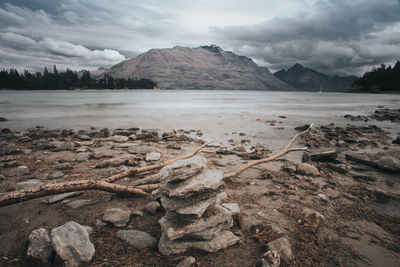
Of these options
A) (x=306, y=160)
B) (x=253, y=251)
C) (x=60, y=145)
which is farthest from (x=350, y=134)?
(x=60, y=145)

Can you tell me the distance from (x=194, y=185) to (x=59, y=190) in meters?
2.56

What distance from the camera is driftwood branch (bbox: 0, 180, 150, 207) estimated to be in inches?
127

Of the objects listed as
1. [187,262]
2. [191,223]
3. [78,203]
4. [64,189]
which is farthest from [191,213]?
[78,203]

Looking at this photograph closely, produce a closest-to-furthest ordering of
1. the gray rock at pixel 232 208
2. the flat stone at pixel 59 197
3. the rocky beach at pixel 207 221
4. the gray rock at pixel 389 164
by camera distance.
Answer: the rocky beach at pixel 207 221 < the gray rock at pixel 232 208 < the flat stone at pixel 59 197 < the gray rock at pixel 389 164

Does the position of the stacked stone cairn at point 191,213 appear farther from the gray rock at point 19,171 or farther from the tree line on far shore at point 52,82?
the tree line on far shore at point 52,82

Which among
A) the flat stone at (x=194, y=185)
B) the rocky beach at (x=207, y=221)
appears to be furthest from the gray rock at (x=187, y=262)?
the flat stone at (x=194, y=185)

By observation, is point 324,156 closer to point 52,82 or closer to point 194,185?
point 194,185

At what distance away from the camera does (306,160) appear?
8.30 metres

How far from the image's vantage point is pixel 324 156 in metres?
8.09

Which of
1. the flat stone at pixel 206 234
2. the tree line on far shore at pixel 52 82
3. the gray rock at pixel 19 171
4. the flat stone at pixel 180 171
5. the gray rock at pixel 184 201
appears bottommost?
the gray rock at pixel 19 171

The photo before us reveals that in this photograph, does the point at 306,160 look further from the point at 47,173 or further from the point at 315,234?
the point at 47,173

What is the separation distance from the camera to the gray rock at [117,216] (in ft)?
12.6

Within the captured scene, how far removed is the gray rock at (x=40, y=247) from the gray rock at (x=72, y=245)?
5.5 inches

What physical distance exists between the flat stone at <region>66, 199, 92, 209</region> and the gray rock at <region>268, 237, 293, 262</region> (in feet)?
13.1
